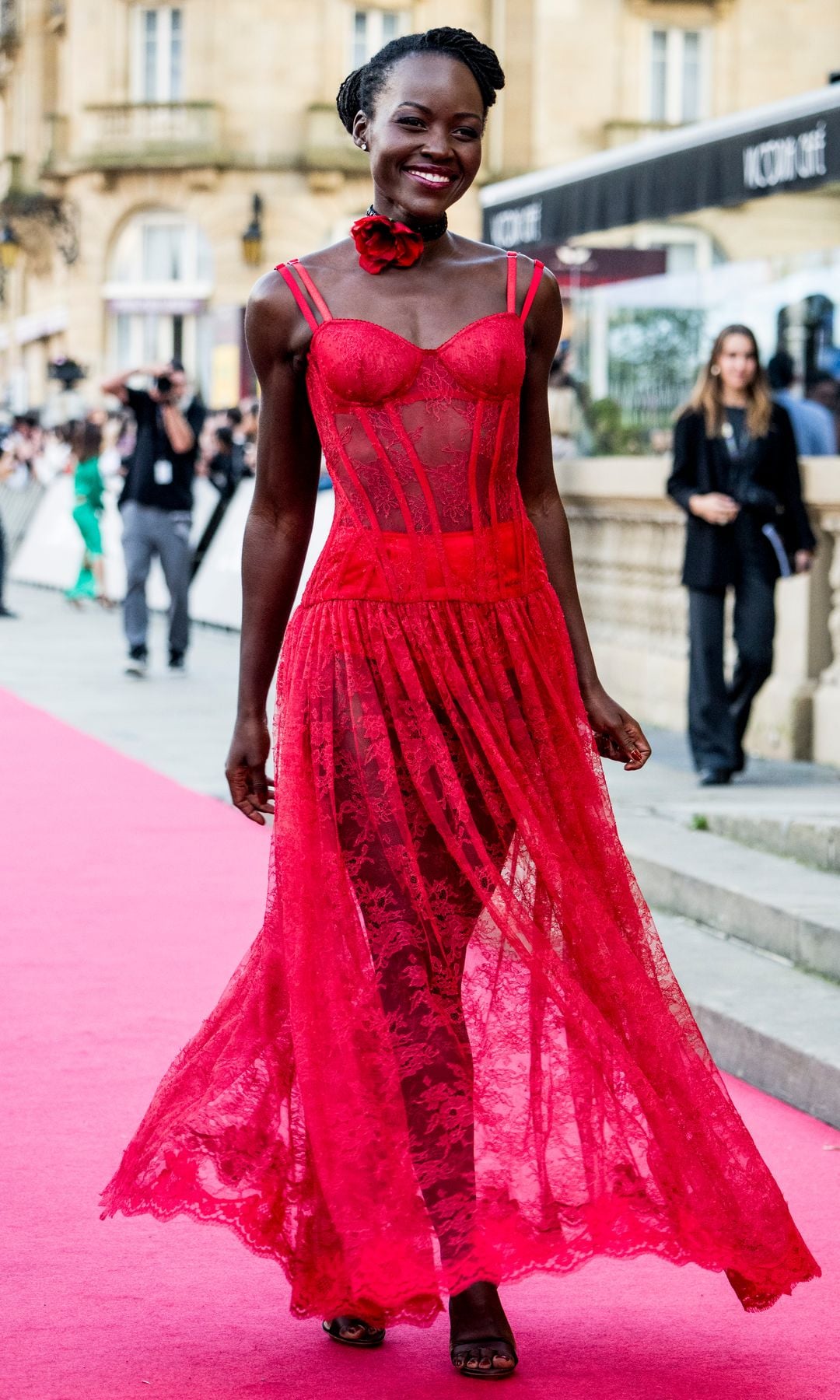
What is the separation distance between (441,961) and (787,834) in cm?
373

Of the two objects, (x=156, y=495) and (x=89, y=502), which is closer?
(x=156, y=495)

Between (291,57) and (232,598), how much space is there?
26581mm

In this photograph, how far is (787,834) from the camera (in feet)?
22.6

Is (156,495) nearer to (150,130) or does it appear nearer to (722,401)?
(722,401)

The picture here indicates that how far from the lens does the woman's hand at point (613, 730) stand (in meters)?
3.54

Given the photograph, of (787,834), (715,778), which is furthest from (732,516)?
(787,834)

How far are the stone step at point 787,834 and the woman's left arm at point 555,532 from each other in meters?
3.12

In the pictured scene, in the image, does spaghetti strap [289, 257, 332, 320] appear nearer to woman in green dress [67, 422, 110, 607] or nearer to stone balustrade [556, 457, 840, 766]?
stone balustrade [556, 457, 840, 766]

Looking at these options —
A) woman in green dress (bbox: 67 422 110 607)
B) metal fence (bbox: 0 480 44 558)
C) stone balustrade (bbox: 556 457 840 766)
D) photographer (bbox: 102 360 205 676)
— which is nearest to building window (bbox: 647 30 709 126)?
metal fence (bbox: 0 480 44 558)

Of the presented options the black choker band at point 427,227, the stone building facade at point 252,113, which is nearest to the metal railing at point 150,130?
the stone building facade at point 252,113

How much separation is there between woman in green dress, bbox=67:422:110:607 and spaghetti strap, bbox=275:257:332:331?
56.4 ft

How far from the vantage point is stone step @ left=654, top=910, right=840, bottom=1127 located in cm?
490

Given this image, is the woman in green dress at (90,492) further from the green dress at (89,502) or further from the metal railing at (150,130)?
the metal railing at (150,130)

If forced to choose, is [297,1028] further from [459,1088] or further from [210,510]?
[210,510]
